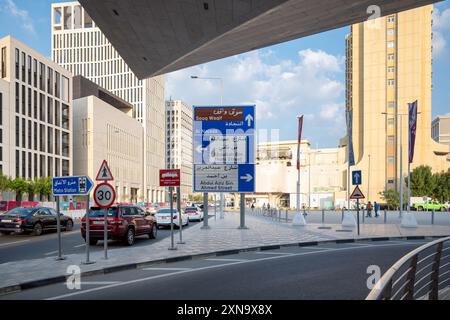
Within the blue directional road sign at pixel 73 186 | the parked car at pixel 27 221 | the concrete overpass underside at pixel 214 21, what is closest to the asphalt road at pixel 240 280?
the blue directional road sign at pixel 73 186

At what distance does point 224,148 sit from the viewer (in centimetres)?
2256

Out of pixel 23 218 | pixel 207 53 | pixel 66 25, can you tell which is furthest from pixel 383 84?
pixel 66 25

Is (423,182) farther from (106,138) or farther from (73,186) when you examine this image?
(73,186)

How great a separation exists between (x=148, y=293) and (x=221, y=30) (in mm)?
13493

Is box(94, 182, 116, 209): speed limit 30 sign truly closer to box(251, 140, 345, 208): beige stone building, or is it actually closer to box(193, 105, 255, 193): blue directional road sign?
box(193, 105, 255, 193): blue directional road sign

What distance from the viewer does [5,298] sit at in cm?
738

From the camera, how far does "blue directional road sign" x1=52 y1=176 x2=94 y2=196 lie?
11.2 metres

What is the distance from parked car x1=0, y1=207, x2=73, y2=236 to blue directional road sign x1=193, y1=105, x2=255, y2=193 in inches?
327

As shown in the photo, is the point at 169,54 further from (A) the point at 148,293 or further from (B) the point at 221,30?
(A) the point at 148,293

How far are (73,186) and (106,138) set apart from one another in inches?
3333

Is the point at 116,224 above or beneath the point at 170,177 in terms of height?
beneath

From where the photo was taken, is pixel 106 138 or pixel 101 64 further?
pixel 101 64

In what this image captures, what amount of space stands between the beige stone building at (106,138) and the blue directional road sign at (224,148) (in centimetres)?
6971

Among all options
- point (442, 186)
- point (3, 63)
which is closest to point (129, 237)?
point (3, 63)
